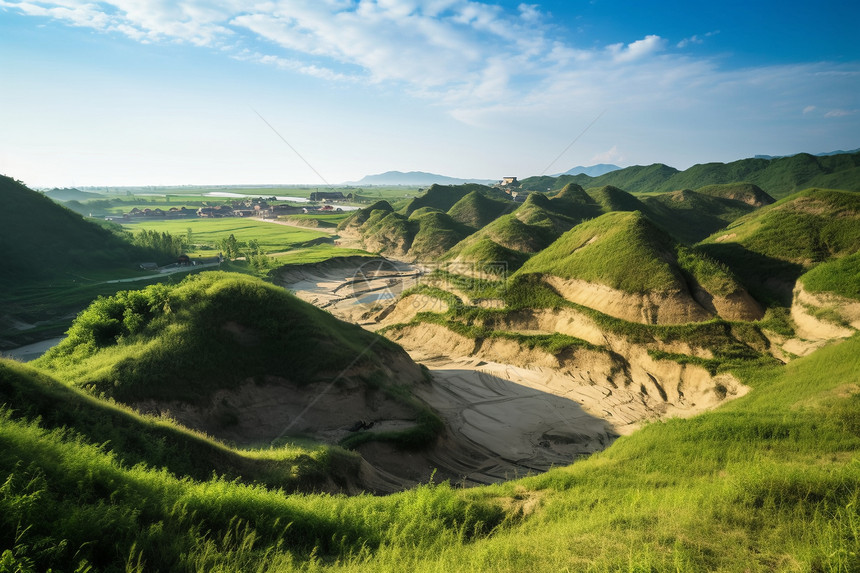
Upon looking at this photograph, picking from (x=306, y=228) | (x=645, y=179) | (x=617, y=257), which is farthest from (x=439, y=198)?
(x=617, y=257)

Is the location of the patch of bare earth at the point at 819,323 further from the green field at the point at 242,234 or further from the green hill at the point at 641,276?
the green field at the point at 242,234

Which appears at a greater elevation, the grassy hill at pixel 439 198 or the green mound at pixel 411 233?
the grassy hill at pixel 439 198

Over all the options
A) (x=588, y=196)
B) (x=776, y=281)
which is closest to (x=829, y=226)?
(x=776, y=281)

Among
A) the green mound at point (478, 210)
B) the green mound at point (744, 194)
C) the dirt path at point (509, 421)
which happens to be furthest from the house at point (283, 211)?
the dirt path at point (509, 421)

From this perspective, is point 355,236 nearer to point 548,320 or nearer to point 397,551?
point 548,320

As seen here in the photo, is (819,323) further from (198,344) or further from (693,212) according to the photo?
(693,212)
